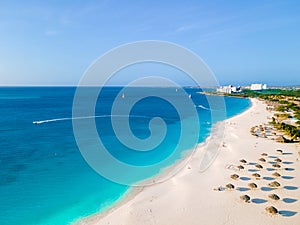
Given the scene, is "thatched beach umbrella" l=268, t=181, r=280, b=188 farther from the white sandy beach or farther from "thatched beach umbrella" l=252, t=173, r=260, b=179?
"thatched beach umbrella" l=252, t=173, r=260, b=179

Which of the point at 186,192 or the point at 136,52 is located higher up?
the point at 136,52

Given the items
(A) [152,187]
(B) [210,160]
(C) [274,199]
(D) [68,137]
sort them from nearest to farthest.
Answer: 1. (C) [274,199]
2. (A) [152,187]
3. (B) [210,160]
4. (D) [68,137]

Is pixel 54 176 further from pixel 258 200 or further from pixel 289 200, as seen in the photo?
pixel 289 200

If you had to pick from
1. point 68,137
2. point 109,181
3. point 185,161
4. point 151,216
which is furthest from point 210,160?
point 68,137

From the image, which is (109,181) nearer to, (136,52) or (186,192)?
(186,192)

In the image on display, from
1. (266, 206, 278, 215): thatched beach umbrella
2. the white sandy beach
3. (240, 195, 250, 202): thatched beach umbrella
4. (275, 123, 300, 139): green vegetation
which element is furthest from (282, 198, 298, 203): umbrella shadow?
(275, 123, 300, 139): green vegetation

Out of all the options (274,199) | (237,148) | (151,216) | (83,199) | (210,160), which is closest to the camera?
(151,216)

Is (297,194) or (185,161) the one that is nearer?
(297,194)

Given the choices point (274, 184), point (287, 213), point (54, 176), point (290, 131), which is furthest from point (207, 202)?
point (290, 131)

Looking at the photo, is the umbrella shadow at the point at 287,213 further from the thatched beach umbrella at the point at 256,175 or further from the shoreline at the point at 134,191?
the shoreline at the point at 134,191

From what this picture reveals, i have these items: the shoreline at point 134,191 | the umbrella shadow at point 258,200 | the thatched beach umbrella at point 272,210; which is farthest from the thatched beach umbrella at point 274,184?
the shoreline at point 134,191

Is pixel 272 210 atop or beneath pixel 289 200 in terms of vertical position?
atop
